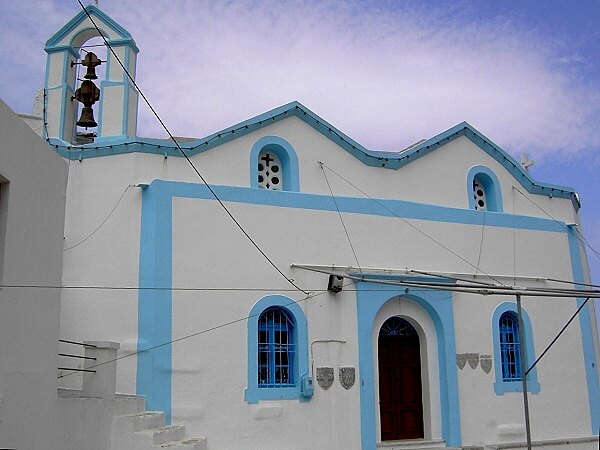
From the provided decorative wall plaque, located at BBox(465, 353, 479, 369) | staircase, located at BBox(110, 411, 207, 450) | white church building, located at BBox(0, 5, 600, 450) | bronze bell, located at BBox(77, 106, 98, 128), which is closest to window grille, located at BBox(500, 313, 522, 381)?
white church building, located at BBox(0, 5, 600, 450)

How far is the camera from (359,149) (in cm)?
1219

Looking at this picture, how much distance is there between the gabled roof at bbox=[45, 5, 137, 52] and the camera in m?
11.5

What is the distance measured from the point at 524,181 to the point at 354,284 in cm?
424

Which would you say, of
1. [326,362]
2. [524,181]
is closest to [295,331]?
[326,362]

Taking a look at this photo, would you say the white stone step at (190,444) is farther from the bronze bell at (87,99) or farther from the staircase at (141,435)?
the bronze bell at (87,99)

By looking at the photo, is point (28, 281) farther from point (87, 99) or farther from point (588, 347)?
point (588, 347)

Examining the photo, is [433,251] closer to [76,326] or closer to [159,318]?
[159,318]

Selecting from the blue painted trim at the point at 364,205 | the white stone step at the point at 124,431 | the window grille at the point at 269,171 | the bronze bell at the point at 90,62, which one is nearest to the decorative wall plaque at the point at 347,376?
the blue painted trim at the point at 364,205

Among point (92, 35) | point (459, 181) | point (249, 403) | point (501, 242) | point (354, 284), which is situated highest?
point (92, 35)

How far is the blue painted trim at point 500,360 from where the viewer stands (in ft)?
40.1

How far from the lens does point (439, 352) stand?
470 inches

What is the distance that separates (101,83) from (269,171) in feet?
9.33

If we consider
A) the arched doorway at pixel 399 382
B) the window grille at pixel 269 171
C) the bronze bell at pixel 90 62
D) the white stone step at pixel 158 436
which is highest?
the bronze bell at pixel 90 62

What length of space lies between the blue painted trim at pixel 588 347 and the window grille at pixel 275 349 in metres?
5.51
